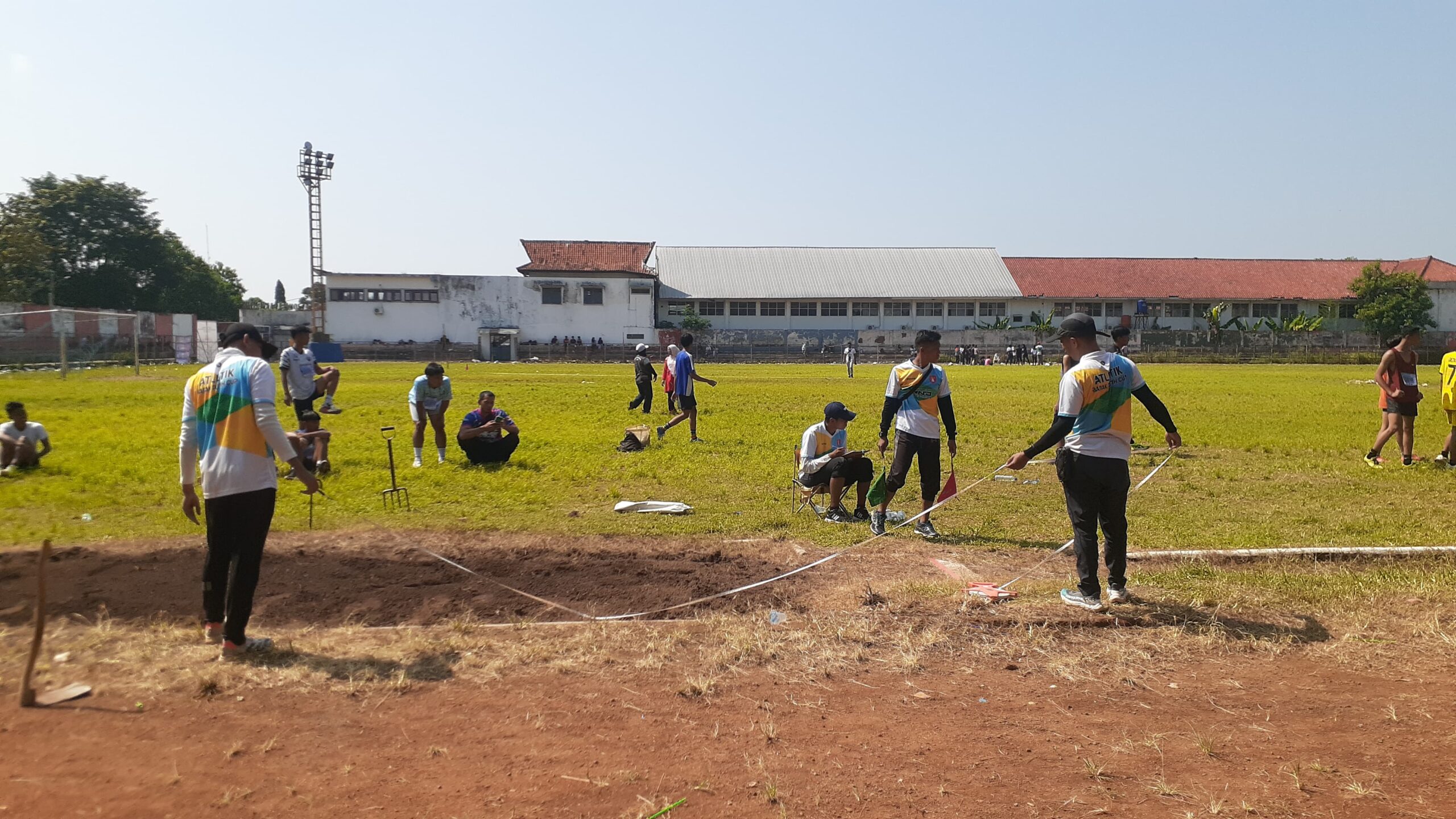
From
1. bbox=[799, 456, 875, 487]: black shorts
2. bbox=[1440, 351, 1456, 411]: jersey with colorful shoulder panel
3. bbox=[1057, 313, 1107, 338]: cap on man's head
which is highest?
bbox=[1057, 313, 1107, 338]: cap on man's head

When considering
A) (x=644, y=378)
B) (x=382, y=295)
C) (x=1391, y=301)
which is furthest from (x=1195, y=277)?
(x=644, y=378)

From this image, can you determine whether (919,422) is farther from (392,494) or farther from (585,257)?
(585,257)

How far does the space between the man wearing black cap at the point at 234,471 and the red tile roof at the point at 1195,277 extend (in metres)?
68.4

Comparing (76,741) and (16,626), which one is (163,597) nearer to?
(16,626)

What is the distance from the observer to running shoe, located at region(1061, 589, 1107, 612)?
601 cm

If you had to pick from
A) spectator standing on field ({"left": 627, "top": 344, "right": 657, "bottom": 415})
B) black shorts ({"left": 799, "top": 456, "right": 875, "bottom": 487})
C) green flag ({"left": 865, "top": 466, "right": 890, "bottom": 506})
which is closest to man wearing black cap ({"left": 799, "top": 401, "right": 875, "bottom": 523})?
black shorts ({"left": 799, "top": 456, "right": 875, "bottom": 487})

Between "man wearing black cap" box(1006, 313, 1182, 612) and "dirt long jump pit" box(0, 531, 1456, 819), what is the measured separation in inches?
13.6

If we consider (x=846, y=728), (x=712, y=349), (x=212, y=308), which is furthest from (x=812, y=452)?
(x=212, y=308)

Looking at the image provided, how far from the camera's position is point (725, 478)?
39.6 ft

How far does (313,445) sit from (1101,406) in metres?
9.37

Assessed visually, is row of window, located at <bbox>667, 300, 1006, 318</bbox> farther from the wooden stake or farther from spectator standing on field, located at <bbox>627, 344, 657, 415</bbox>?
the wooden stake

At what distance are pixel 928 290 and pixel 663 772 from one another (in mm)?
67434

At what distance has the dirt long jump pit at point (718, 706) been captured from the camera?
3.75 metres

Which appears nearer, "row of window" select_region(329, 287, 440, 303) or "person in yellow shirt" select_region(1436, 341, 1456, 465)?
"person in yellow shirt" select_region(1436, 341, 1456, 465)
